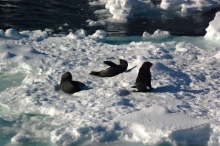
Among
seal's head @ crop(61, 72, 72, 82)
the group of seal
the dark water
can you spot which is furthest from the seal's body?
the dark water

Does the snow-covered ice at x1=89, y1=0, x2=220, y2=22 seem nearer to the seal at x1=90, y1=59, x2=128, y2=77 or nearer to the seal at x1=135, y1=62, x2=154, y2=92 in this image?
the seal at x1=90, y1=59, x2=128, y2=77

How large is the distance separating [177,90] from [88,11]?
10858 mm

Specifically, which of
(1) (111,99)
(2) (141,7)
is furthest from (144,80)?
(2) (141,7)

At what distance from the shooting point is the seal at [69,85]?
7089 mm

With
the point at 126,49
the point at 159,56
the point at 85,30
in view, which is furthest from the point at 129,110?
the point at 85,30

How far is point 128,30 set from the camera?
14281mm

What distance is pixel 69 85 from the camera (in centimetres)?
712

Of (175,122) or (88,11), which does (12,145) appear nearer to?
(175,122)

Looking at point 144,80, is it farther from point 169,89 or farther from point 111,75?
point 111,75

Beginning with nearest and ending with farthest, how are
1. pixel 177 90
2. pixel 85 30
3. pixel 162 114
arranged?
pixel 162 114 < pixel 177 90 < pixel 85 30

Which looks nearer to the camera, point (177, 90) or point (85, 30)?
point (177, 90)

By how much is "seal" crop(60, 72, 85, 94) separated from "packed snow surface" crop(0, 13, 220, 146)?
11 cm

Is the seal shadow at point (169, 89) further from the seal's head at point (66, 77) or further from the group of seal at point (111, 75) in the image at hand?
the seal's head at point (66, 77)

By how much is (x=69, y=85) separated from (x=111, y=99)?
0.97m
